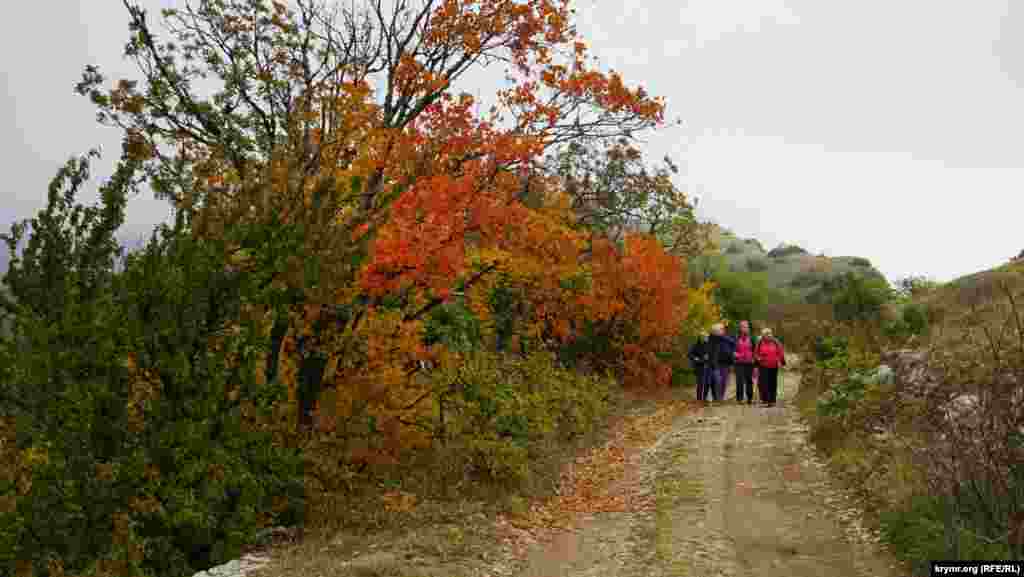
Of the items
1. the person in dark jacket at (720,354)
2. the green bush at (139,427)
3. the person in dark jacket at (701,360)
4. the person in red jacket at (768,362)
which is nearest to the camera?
the green bush at (139,427)

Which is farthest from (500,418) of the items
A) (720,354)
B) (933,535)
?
(720,354)

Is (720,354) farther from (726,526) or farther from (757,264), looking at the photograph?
(757,264)

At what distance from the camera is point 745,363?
1897 centimetres

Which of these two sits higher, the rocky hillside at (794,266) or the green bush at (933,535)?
the rocky hillside at (794,266)

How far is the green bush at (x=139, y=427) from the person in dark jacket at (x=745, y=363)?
480 inches

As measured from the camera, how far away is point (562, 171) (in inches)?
924

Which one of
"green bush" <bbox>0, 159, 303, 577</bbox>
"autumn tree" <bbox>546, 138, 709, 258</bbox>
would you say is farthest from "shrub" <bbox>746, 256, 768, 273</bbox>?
"green bush" <bbox>0, 159, 303, 577</bbox>

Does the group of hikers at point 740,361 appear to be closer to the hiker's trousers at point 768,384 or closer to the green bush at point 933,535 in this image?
the hiker's trousers at point 768,384

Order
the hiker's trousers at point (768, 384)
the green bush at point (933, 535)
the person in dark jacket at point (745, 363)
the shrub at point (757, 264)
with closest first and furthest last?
the green bush at point (933, 535), the hiker's trousers at point (768, 384), the person in dark jacket at point (745, 363), the shrub at point (757, 264)

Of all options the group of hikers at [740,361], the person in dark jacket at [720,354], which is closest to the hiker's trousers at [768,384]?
the group of hikers at [740,361]

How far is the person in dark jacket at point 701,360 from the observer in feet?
65.6

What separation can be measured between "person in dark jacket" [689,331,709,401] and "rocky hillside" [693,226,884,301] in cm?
2328

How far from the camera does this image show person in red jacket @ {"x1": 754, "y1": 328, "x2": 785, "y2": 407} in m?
18.1

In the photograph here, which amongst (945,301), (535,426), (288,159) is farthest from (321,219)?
(945,301)
